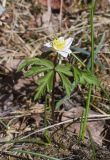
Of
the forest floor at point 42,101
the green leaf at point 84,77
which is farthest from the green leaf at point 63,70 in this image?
the forest floor at point 42,101

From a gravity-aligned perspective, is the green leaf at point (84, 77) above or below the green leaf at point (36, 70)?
below

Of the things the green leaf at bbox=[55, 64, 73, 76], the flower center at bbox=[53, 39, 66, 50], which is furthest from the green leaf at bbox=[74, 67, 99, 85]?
the flower center at bbox=[53, 39, 66, 50]

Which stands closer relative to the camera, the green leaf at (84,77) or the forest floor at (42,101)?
the green leaf at (84,77)

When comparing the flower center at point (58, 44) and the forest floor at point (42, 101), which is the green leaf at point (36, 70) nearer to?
the flower center at point (58, 44)

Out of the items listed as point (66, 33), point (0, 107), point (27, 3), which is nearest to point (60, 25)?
point (66, 33)

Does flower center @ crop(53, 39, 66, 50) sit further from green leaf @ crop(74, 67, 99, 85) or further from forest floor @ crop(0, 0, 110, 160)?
forest floor @ crop(0, 0, 110, 160)

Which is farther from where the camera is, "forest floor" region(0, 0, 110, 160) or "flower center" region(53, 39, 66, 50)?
"forest floor" region(0, 0, 110, 160)

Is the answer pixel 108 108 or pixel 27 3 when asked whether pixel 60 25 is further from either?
pixel 108 108

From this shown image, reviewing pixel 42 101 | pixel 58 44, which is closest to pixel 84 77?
pixel 58 44

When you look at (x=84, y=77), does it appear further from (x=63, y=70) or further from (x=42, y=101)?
(x=42, y=101)
